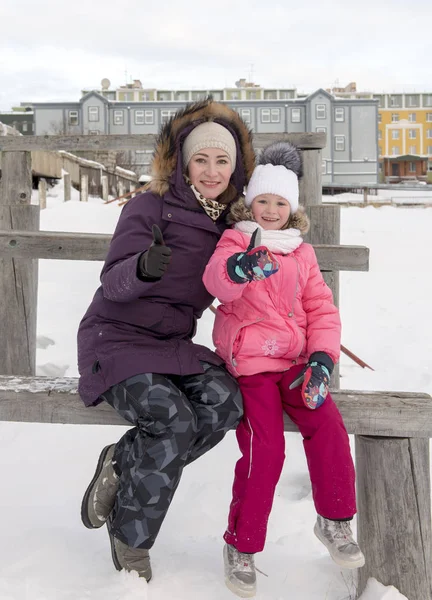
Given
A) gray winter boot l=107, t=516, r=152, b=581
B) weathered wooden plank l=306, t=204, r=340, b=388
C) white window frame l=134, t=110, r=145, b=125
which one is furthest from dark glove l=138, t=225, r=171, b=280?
white window frame l=134, t=110, r=145, b=125

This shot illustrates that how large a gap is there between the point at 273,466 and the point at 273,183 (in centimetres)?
114

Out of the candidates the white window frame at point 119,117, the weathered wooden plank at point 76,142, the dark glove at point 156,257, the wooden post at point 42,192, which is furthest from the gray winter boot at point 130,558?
the white window frame at point 119,117

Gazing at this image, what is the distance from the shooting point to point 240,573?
219 centimetres

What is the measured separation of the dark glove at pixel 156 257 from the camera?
218 centimetres

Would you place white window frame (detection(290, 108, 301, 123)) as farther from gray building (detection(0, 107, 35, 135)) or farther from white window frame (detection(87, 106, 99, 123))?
gray building (detection(0, 107, 35, 135))

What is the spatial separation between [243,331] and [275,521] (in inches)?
44.4

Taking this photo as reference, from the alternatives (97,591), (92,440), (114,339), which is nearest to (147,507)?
(97,591)

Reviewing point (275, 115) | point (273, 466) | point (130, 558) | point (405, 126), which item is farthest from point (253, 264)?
point (405, 126)

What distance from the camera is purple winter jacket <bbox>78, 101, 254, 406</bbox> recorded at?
233cm

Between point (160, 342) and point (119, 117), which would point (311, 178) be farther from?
point (119, 117)

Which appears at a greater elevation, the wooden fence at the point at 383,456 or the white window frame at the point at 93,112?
the white window frame at the point at 93,112

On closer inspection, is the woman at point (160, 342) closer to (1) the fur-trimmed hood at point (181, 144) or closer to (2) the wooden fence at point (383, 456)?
(1) the fur-trimmed hood at point (181, 144)

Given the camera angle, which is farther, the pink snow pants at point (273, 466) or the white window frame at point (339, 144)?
the white window frame at point (339, 144)

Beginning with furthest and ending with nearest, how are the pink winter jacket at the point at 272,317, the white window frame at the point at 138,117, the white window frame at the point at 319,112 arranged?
the white window frame at the point at 138,117 → the white window frame at the point at 319,112 → the pink winter jacket at the point at 272,317
